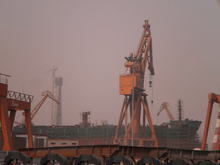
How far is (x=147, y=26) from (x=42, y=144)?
41.6m

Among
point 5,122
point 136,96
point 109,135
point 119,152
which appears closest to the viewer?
point 119,152

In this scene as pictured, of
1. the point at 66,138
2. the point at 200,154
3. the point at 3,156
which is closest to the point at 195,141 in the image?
the point at 66,138

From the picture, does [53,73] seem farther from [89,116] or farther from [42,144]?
[42,144]

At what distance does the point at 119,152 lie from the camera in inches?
1000

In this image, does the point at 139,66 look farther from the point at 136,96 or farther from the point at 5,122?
the point at 5,122

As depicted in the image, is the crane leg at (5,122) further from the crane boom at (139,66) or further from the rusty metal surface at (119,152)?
the crane boom at (139,66)

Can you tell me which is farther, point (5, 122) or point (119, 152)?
point (5, 122)

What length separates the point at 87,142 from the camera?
107312 millimetres

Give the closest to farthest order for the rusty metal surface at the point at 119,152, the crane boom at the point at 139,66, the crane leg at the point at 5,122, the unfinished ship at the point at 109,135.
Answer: the rusty metal surface at the point at 119,152, the crane leg at the point at 5,122, the crane boom at the point at 139,66, the unfinished ship at the point at 109,135

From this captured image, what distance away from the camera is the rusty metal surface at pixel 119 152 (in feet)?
83.4

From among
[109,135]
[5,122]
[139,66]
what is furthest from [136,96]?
[5,122]

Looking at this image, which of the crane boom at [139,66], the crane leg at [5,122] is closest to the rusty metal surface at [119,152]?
the crane leg at [5,122]

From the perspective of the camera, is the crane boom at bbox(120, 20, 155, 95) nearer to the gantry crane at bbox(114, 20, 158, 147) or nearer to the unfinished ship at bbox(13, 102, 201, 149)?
the gantry crane at bbox(114, 20, 158, 147)

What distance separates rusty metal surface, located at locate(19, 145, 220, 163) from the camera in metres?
25.4
